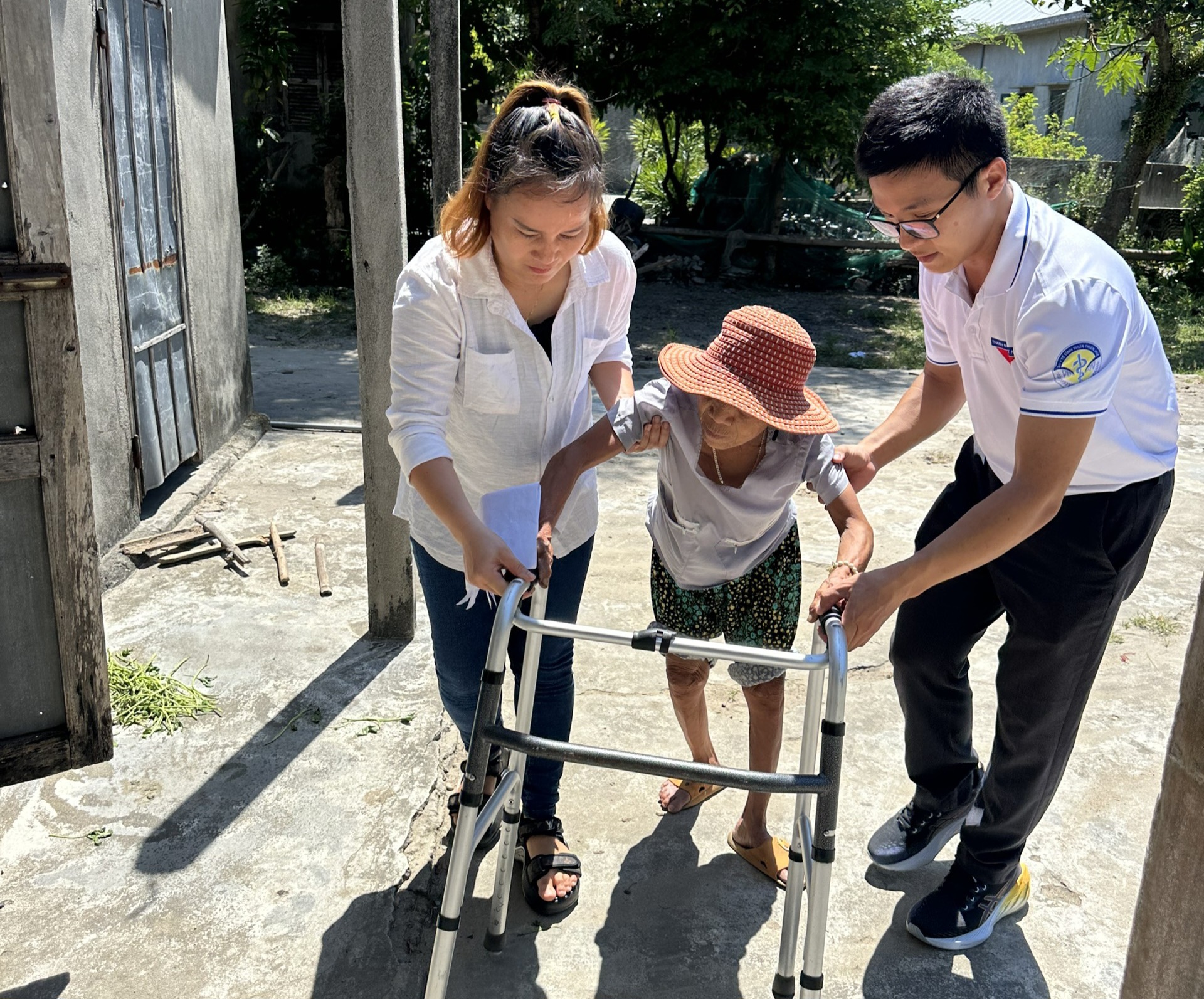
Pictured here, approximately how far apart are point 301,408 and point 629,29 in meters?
8.03

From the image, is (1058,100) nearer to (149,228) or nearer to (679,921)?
(149,228)

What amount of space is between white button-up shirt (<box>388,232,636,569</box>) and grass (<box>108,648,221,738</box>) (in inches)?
54.9

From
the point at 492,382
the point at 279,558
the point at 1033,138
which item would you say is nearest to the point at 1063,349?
the point at 492,382

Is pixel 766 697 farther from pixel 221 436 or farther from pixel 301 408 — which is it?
pixel 301 408

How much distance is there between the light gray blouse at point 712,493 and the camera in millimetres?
2521

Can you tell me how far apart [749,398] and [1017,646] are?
853 millimetres

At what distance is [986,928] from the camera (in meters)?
2.64

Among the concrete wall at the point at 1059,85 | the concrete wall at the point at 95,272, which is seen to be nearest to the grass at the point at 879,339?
the concrete wall at the point at 95,272

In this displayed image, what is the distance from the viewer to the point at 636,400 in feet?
8.44

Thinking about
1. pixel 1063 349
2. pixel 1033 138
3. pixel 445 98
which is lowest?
pixel 1063 349

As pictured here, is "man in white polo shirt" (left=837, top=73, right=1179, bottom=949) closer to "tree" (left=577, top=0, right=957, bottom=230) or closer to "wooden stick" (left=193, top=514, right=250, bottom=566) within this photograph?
"wooden stick" (left=193, top=514, right=250, bottom=566)

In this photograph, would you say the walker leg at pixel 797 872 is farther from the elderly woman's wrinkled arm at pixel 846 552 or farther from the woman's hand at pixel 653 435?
the woman's hand at pixel 653 435

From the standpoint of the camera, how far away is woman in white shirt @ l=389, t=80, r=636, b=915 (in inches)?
85.4

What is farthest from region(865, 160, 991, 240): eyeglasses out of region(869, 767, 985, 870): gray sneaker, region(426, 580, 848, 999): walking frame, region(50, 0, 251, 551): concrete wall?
region(50, 0, 251, 551): concrete wall
